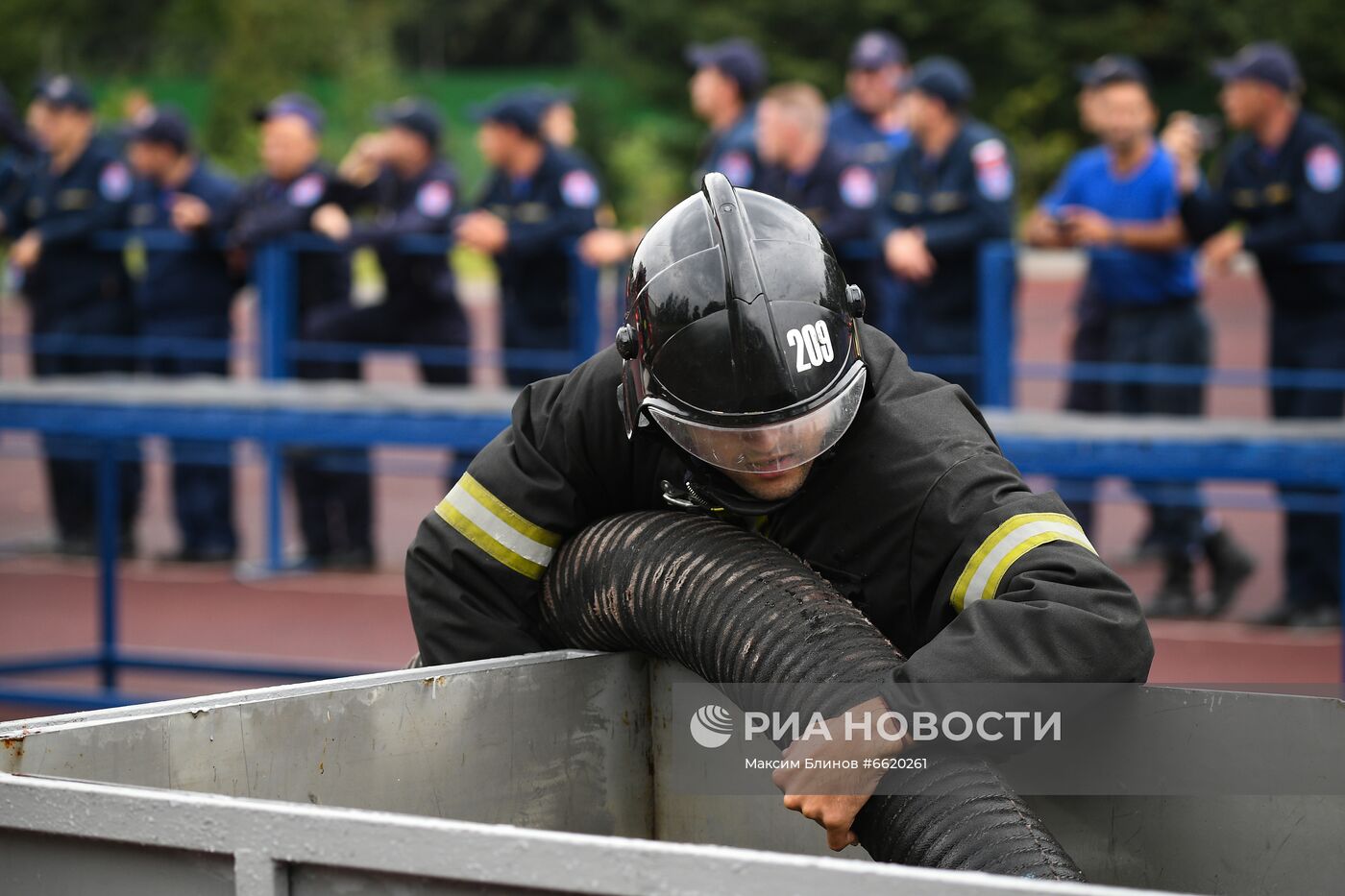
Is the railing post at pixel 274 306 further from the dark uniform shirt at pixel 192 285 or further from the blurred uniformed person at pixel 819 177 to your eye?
the blurred uniformed person at pixel 819 177

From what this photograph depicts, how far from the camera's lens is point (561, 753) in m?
2.88

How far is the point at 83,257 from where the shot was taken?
1012 cm

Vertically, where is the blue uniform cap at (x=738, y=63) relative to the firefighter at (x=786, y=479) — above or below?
above

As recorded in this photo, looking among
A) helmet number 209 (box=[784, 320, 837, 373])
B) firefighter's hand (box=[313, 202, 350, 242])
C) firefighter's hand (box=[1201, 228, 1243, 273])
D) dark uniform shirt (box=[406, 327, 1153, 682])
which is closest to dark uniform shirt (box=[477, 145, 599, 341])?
firefighter's hand (box=[313, 202, 350, 242])

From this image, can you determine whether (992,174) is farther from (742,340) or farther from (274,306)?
(742,340)

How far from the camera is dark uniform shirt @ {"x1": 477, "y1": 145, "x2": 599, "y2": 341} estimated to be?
29.6ft

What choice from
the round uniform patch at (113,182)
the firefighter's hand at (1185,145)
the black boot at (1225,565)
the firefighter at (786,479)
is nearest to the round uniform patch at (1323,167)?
the firefighter's hand at (1185,145)

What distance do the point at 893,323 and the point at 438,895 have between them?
269 inches

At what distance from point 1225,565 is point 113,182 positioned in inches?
247

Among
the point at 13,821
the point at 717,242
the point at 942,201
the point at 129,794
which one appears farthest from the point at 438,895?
the point at 942,201

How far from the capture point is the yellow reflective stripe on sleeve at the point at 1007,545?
8.30 feet

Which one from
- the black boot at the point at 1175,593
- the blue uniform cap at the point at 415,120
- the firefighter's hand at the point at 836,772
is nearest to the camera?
the firefighter's hand at the point at 836,772

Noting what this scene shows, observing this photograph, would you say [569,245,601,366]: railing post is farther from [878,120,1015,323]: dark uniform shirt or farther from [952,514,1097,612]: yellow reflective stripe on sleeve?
[952,514,1097,612]: yellow reflective stripe on sleeve

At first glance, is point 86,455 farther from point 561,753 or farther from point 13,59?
point 13,59
